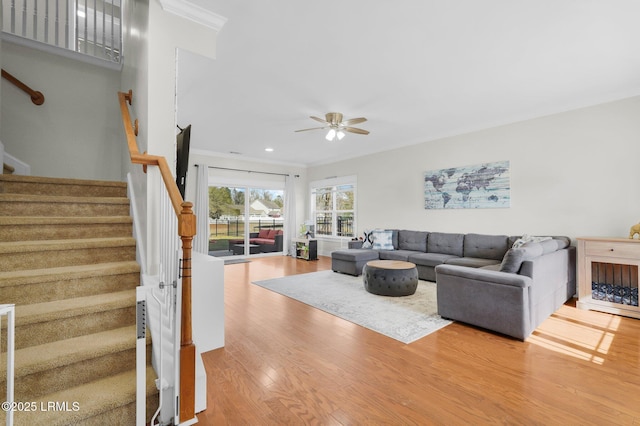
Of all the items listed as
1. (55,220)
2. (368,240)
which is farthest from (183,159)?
(368,240)

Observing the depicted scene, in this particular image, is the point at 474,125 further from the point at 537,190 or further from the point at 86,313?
the point at 86,313

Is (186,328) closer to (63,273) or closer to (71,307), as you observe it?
(71,307)

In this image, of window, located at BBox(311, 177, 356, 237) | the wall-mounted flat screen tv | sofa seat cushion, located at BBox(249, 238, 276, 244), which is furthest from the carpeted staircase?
window, located at BBox(311, 177, 356, 237)

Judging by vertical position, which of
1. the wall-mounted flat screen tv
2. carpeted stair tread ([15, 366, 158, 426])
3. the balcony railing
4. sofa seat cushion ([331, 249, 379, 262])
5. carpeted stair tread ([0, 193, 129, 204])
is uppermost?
the balcony railing

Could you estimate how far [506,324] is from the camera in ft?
8.94

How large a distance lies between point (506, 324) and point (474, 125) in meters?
3.59

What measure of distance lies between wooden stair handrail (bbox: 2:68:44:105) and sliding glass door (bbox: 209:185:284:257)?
4025 mm

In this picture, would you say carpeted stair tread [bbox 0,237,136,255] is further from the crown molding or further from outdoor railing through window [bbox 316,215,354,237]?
outdoor railing through window [bbox 316,215,354,237]

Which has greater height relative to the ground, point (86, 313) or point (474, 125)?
point (474, 125)

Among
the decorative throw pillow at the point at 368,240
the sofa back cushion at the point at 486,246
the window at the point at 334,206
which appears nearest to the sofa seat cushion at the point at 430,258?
the sofa back cushion at the point at 486,246

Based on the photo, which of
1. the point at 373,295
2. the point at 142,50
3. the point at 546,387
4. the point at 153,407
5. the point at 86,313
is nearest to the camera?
the point at 153,407

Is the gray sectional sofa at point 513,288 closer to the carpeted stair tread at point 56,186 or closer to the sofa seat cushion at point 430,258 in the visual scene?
the sofa seat cushion at point 430,258

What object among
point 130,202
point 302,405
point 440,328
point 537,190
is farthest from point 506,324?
point 130,202

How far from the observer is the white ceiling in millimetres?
2279
